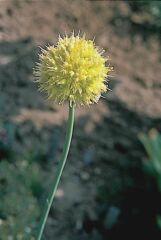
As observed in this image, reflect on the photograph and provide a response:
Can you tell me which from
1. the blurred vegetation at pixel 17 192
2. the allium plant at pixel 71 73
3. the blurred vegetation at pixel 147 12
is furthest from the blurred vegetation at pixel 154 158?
the blurred vegetation at pixel 147 12

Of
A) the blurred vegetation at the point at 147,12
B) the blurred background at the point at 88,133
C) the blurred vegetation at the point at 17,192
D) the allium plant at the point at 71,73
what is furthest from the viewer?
the blurred vegetation at the point at 147,12

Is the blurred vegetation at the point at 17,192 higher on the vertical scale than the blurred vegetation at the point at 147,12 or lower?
lower

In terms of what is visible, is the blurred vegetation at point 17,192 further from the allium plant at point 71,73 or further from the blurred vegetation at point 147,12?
the blurred vegetation at point 147,12

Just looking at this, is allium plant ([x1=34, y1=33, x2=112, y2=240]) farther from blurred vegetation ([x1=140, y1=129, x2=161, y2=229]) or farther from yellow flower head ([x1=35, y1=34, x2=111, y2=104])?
blurred vegetation ([x1=140, y1=129, x2=161, y2=229])

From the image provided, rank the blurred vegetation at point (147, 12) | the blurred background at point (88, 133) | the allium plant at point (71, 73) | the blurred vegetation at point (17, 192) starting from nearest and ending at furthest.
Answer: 1. the allium plant at point (71, 73)
2. the blurred vegetation at point (17, 192)
3. the blurred background at point (88, 133)
4. the blurred vegetation at point (147, 12)

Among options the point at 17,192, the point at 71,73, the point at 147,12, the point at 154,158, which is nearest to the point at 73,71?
the point at 71,73

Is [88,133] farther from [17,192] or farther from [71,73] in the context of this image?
[71,73]

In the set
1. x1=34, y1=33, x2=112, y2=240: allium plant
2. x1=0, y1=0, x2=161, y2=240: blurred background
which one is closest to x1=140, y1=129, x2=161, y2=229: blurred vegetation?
x1=0, y1=0, x2=161, y2=240: blurred background
